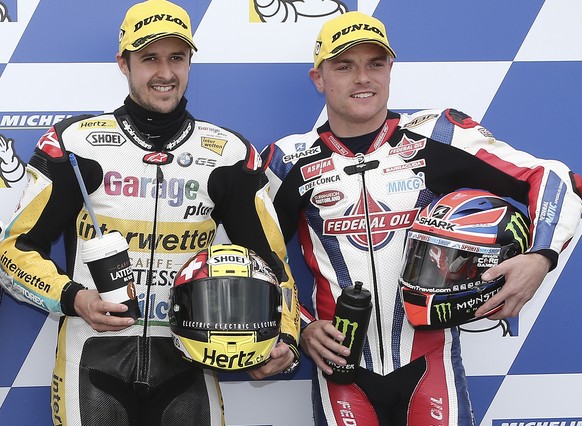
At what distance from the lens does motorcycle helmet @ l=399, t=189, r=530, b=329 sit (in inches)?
90.6

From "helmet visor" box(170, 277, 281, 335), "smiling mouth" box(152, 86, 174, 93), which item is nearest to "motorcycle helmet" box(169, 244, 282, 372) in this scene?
"helmet visor" box(170, 277, 281, 335)

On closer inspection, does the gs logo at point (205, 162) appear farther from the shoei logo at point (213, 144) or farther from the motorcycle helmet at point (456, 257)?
the motorcycle helmet at point (456, 257)

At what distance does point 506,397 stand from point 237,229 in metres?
1.45

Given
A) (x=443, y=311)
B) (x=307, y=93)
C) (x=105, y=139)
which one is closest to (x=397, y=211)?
(x=443, y=311)

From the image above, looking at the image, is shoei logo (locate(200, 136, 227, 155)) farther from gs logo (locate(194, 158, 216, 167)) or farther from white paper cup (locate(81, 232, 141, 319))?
white paper cup (locate(81, 232, 141, 319))

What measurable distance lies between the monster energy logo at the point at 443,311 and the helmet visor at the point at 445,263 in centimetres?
5

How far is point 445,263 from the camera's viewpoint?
2.32 m

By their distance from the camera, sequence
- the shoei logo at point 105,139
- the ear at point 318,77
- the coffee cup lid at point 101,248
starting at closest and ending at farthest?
the coffee cup lid at point 101,248 < the shoei logo at point 105,139 < the ear at point 318,77

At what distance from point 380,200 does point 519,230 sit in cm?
46

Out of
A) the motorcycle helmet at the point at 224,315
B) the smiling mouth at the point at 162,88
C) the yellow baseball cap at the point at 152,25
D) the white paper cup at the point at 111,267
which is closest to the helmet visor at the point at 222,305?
the motorcycle helmet at the point at 224,315

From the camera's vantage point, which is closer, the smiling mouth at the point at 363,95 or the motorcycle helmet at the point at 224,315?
the motorcycle helmet at the point at 224,315

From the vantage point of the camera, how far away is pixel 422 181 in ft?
8.38

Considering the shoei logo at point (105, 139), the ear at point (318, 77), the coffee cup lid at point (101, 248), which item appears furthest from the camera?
the ear at point (318, 77)

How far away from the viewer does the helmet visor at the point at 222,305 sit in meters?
2.10
